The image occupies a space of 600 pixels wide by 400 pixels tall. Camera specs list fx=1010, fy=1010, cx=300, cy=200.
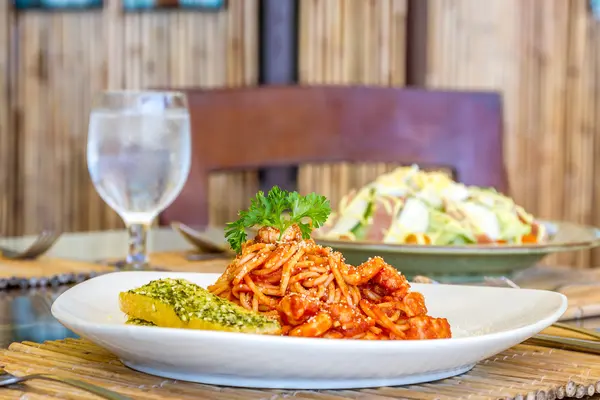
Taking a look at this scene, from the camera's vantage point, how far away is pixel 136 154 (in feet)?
4.10

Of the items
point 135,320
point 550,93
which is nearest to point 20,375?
point 135,320

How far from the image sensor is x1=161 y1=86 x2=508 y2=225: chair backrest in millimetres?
2496

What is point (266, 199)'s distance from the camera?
0.89 m

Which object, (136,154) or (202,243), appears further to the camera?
(202,243)

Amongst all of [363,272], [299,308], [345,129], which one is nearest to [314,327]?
[299,308]

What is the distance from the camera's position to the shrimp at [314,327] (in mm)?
716

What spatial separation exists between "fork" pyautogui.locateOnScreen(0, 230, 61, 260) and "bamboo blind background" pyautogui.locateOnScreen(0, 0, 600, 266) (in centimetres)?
258

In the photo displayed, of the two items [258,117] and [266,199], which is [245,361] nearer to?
[266,199]

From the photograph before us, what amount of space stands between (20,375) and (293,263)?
24 centimetres

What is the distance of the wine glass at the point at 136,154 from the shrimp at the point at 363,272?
474 mm

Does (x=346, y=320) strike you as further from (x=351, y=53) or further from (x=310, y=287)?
(x=351, y=53)

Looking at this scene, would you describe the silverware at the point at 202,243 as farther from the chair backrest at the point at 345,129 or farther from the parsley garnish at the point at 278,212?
the chair backrest at the point at 345,129

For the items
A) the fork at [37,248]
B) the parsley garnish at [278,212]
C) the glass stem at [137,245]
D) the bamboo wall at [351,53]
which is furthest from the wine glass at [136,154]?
the bamboo wall at [351,53]

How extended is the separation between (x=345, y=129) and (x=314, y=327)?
1902mm
